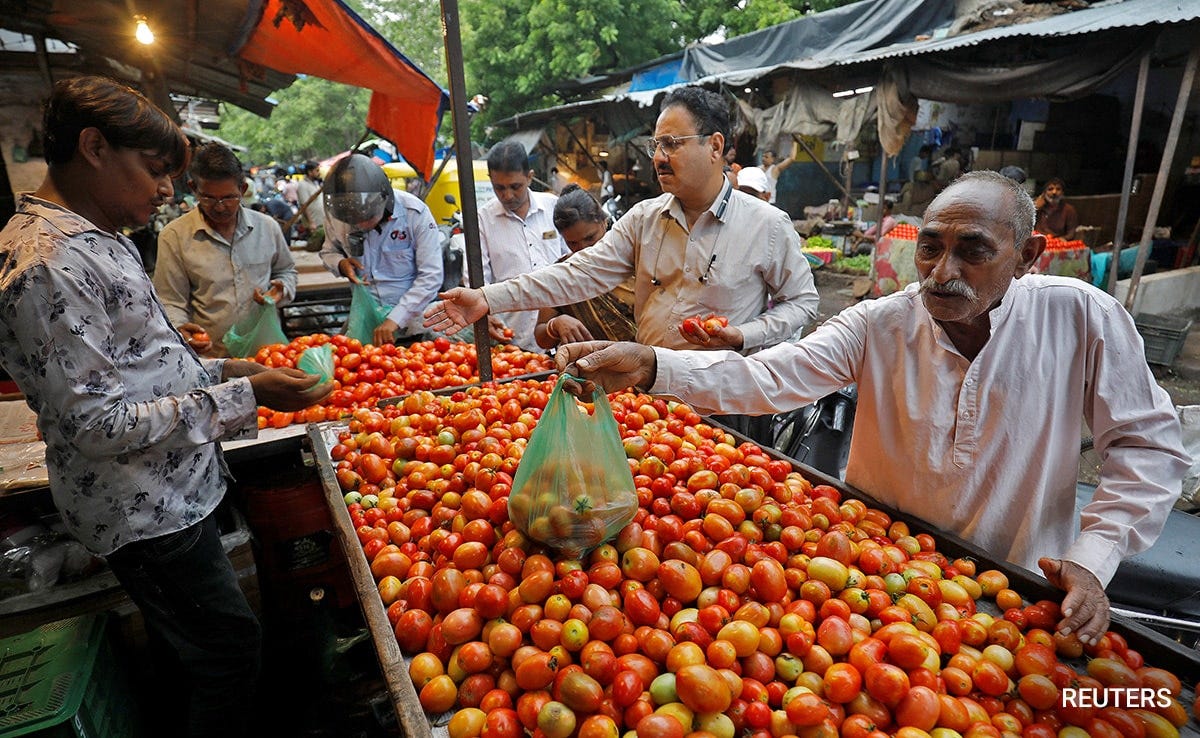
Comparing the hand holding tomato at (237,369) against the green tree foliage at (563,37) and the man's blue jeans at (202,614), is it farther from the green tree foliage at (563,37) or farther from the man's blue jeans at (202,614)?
the green tree foliage at (563,37)

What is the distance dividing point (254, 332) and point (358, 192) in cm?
126

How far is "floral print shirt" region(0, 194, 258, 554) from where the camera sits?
5.83ft

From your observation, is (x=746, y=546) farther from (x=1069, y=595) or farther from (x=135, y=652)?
(x=135, y=652)

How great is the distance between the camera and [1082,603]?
1.60m

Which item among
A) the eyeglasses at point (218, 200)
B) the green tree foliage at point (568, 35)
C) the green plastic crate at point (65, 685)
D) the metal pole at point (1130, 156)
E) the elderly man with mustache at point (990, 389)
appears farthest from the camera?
the green tree foliage at point (568, 35)

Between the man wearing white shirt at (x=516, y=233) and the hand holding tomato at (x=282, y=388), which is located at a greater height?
the man wearing white shirt at (x=516, y=233)

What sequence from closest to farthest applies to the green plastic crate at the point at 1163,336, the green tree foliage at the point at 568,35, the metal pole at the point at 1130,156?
the metal pole at the point at 1130,156, the green plastic crate at the point at 1163,336, the green tree foliage at the point at 568,35

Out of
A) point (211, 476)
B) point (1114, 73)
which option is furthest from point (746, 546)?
point (1114, 73)

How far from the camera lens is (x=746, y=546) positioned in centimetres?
184

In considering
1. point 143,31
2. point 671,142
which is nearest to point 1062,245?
point 671,142

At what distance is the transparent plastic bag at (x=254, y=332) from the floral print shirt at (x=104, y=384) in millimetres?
2214

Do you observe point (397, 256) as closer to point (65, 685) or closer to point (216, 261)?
point (216, 261)

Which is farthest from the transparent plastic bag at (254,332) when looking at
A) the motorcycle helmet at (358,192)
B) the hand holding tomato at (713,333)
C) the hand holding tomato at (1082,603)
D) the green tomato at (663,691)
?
the hand holding tomato at (1082,603)

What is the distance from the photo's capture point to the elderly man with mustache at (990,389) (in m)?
1.75
